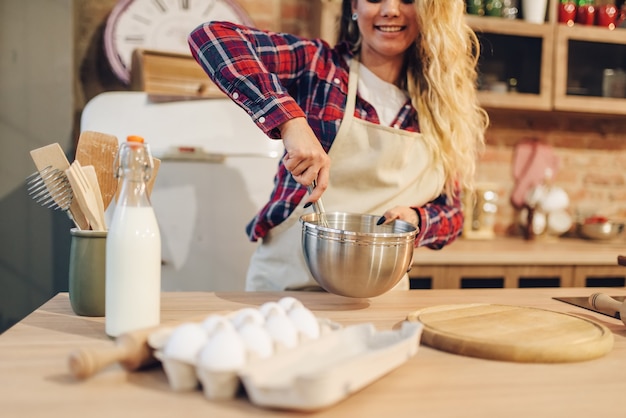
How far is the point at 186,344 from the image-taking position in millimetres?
608

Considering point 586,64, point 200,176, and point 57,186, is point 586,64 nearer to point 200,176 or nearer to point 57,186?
point 200,176

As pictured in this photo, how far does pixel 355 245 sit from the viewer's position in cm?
93

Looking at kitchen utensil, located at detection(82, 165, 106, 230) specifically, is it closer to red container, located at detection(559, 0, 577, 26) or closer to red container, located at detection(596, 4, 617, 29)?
red container, located at detection(559, 0, 577, 26)

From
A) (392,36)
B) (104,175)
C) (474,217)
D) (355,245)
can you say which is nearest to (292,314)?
(355,245)

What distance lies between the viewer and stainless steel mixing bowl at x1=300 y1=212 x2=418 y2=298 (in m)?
0.93

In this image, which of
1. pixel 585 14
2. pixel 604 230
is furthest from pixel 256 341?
pixel 585 14

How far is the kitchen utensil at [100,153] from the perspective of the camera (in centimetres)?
92

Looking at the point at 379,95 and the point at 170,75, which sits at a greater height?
the point at 170,75

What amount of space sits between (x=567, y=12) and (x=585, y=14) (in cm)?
11

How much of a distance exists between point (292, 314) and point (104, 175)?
1.40ft

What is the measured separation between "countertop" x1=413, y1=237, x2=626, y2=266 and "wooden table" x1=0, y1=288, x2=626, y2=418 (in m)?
1.39

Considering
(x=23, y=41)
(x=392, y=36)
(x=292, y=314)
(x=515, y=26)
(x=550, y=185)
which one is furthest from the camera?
(x=550, y=185)

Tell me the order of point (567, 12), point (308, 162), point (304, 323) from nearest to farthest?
→ point (304, 323)
point (308, 162)
point (567, 12)

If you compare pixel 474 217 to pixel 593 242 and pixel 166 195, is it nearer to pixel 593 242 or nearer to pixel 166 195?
pixel 593 242
